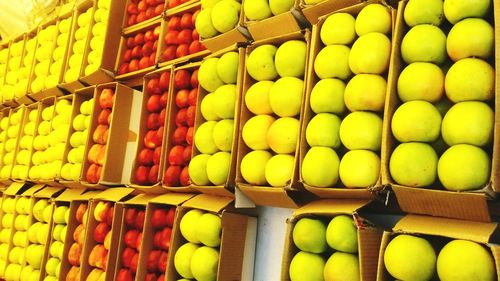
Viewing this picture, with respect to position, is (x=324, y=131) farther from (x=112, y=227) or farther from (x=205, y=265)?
(x=112, y=227)

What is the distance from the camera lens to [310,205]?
137 cm

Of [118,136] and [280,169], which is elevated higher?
[118,136]

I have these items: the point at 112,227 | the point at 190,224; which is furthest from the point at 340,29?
the point at 112,227

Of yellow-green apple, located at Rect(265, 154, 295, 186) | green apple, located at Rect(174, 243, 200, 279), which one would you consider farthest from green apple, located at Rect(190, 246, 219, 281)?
yellow-green apple, located at Rect(265, 154, 295, 186)

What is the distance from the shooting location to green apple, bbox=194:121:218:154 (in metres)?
1.78

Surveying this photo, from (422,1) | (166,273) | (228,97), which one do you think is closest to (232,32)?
(228,97)

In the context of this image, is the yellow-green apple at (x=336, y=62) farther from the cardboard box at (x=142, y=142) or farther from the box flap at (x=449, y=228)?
the cardboard box at (x=142, y=142)

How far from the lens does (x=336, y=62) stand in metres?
1.39

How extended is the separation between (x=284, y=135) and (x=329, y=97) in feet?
0.69

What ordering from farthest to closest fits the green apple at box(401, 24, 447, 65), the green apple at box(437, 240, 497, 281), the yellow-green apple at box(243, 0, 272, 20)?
1. the yellow-green apple at box(243, 0, 272, 20)
2. the green apple at box(401, 24, 447, 65)
3. the green apple at box(437, 240, 497, 281)

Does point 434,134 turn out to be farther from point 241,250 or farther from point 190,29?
point 190,29

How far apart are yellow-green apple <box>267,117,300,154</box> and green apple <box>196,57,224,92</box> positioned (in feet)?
1.35

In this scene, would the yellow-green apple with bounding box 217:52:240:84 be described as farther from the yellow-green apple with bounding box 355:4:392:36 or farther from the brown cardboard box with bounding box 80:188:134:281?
the brown cardboard box with bounding box 80:188:134:281

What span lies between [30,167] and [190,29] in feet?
4.80
